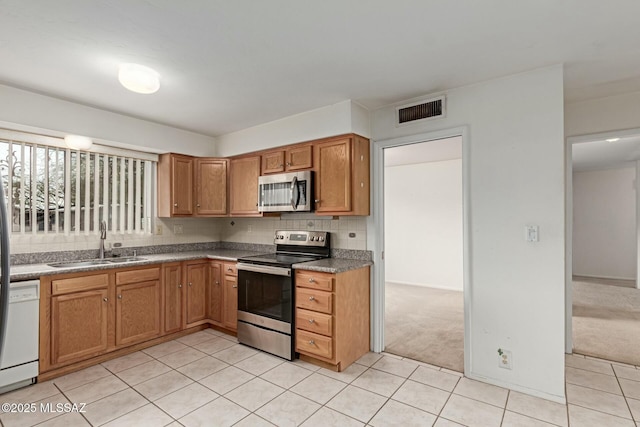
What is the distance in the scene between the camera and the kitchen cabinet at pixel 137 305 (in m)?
3.20

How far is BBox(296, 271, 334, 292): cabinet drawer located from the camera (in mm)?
2895

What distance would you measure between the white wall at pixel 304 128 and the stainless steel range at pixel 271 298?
3.68 ft

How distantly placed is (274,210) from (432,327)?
2.43m

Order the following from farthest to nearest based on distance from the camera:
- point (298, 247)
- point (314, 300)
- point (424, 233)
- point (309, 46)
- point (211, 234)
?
point (424, 233) → point (211, 234) → point (298, 247) → point (314, 300) → point (309, 46)

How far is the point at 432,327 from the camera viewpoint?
159 inches

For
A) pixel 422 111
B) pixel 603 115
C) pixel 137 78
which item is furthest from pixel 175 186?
pixel 603 115

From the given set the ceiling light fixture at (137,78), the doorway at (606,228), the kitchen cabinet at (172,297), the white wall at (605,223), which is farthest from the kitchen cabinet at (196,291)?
the white wall at (605,223)

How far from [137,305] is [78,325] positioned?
0.52 m

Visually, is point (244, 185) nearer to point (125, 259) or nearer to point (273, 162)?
point (273, 162)

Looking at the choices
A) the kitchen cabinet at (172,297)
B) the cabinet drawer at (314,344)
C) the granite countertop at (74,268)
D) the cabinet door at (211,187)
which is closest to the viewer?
the granite countertop at (74,268)

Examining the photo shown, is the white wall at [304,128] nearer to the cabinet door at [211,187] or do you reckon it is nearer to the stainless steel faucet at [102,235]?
the cabinet door at [211,187]

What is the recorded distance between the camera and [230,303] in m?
3.74

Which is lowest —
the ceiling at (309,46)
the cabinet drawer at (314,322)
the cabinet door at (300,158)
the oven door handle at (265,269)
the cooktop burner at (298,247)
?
the cabinet drawer at (314,322)

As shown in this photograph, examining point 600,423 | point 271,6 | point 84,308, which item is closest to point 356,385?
point 600,423
